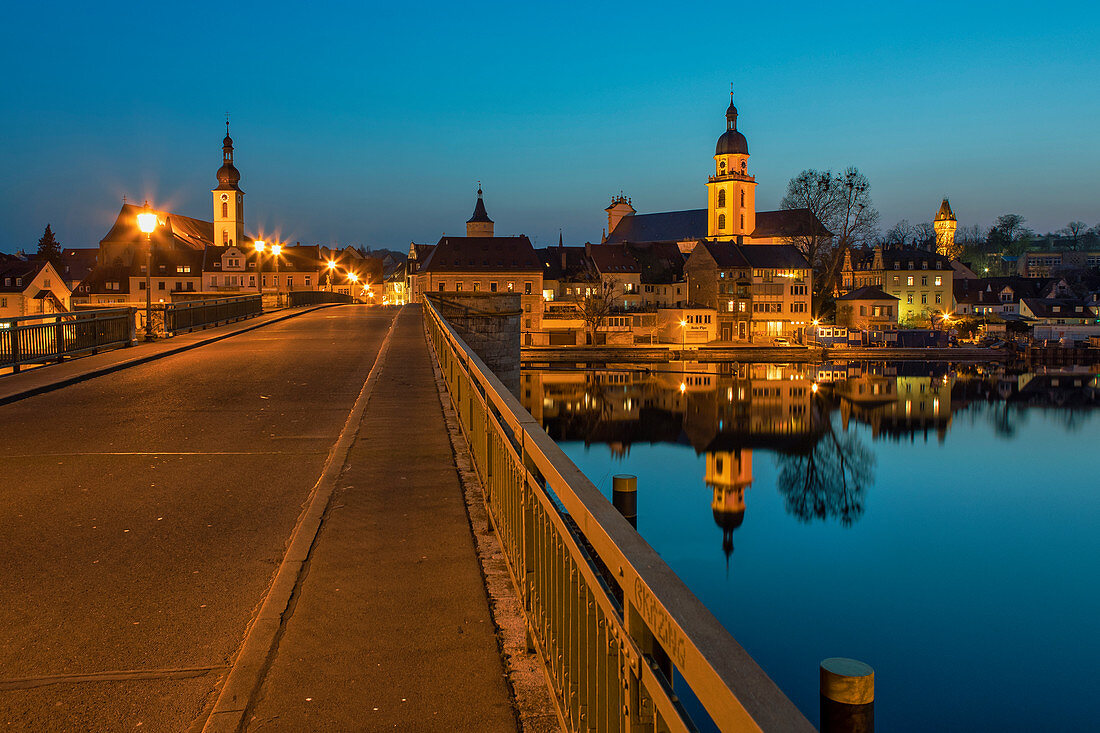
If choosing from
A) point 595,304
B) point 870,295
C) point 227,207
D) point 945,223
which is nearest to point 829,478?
point 595,304

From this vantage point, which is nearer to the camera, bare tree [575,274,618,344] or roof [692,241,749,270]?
bare tree [575,274,618,344]

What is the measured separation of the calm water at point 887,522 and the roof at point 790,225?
39695mm

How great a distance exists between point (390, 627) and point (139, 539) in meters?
2.69

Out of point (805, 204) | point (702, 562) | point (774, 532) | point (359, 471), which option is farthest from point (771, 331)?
point (359, 471)

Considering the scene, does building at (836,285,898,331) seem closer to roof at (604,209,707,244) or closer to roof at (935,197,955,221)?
roof at (604,209,707,244)

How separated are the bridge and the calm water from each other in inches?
508

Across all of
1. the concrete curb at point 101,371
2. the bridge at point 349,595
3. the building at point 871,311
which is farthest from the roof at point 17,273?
the bridge at point 349,595

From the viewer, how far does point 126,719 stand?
3.49 metres

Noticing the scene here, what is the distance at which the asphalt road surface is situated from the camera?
3.80 metres

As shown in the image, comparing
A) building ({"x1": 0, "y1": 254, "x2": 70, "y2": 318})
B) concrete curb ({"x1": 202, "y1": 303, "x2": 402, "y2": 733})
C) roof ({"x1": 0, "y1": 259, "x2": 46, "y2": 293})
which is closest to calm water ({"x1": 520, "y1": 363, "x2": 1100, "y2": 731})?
concrete curb ({"x1": 202, "y1": 303, "x2": 402, "y2": 733})

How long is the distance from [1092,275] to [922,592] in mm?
126934

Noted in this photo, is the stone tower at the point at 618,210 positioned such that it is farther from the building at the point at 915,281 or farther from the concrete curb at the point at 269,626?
the concrete curb at the point at 269,626

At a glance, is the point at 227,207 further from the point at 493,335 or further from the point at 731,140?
the point at 493,335

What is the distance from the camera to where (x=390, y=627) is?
14.4 ft
